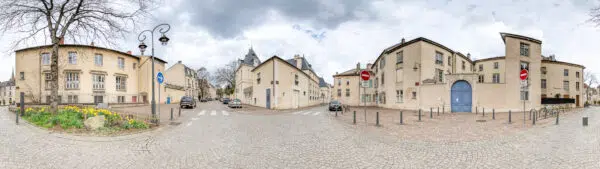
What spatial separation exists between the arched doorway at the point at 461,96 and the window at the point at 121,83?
120 ft

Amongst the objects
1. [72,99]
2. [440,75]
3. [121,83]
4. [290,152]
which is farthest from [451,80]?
[72,99]

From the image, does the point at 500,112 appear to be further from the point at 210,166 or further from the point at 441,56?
the point at 210,166

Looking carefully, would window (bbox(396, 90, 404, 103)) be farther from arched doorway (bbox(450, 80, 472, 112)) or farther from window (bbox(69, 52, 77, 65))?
window (bbox(69, 52, 77, 65))

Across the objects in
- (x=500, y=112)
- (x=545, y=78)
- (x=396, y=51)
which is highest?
(x=396, y=51)

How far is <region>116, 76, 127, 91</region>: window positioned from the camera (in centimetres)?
3151

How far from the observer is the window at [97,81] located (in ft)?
95.3

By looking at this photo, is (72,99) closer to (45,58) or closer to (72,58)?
(72,58)

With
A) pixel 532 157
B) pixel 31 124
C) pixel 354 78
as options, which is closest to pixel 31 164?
pixel 31 124

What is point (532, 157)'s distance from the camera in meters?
6.09

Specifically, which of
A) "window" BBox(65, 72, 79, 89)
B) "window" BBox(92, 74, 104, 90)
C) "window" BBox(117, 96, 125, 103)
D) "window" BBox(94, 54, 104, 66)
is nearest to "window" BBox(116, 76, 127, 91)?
"window" BBox(117, 96, 125, 103)

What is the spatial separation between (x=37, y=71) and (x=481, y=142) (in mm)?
39907

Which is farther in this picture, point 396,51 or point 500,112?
point 396,51

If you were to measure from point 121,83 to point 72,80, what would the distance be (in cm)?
467

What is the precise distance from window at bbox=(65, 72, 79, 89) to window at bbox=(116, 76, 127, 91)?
392 centimetres
